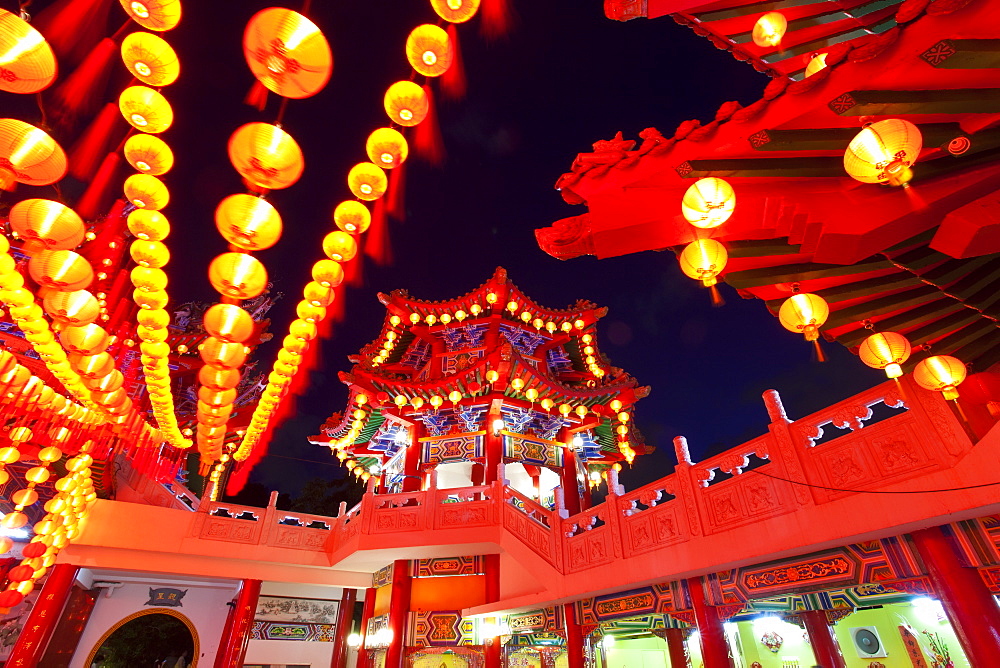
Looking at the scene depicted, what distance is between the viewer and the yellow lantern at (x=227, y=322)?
443 centimetres

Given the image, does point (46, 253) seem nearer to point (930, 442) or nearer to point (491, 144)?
point (930, 442)

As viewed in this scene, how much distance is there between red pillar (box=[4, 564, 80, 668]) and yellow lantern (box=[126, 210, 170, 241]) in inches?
365

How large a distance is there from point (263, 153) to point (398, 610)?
9.49 meters

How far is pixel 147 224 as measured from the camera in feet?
13.0

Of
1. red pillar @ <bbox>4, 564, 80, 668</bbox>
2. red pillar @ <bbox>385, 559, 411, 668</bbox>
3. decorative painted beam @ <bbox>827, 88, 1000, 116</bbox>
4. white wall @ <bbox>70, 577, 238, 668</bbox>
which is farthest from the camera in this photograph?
white wall @ <bbox>70, 577, 238, 668</bbox>

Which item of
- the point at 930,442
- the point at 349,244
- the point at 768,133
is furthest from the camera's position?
the point at 349,244

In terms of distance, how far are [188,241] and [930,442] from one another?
94.9 ft

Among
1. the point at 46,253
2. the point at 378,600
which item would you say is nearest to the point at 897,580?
the point at 46,253

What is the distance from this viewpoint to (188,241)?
2467 centimetres

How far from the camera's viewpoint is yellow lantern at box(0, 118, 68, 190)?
2.86 metres

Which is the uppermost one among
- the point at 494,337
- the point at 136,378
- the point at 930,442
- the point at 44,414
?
the point at 494,337

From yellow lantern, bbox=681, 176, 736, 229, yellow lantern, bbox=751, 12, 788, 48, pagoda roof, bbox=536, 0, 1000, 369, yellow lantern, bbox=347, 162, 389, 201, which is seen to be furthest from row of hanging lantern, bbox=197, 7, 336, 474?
yellow lantern, bbox=751, 12, 788, 48

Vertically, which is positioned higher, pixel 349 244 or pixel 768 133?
pixel 349 244

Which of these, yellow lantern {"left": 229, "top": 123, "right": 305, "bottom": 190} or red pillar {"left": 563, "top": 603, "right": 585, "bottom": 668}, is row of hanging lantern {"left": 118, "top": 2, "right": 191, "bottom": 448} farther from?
red pillar {"left": 563, "top": 603, "right": 585, "bottom": 668}
